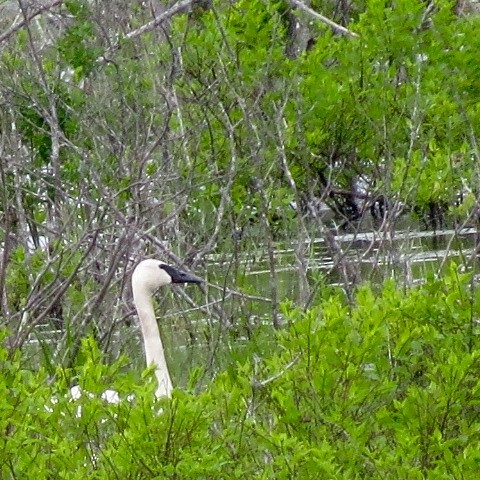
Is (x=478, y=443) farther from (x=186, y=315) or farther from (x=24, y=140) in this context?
(x=24, y=140)

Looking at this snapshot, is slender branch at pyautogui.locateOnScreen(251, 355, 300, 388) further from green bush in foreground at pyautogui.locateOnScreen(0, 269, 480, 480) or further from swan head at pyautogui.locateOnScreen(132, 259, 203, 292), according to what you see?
swan head at pyautogui.locateOnScreen(132, 259, 203, 292)

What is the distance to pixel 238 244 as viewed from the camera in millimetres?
8258

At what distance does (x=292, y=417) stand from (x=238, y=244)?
359 centimetres

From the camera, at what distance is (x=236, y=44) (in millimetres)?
8898

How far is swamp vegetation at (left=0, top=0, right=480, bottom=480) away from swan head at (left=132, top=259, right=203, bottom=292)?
18 centimetres

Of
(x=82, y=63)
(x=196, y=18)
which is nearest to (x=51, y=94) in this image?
(x=82, y=63)

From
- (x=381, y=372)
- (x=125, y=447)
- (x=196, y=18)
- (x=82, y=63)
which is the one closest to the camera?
(x=125, y=447)

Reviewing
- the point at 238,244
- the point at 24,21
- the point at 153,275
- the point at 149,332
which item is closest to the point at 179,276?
the point at 153,275

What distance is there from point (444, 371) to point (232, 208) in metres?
3.71

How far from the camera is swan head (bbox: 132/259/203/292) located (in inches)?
299

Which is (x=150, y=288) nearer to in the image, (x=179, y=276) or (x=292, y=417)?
(x=179, y=276)

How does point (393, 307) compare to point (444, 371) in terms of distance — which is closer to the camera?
point (444, 371)

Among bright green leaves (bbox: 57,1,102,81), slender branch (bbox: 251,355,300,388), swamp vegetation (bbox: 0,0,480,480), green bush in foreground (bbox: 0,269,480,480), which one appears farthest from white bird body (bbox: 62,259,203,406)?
slender branch (bbox: 251,355,300,388)

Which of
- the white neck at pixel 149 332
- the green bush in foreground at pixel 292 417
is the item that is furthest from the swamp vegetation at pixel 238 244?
the white neck at pixel 149 332
